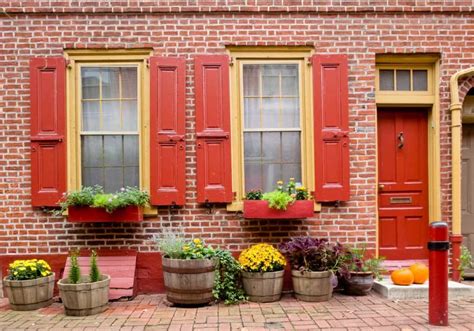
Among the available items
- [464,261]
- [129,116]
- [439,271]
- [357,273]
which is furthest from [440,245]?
[129,116]

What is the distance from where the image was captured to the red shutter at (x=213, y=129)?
588 centimetres

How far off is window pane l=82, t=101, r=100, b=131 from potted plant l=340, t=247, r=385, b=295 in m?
3.85

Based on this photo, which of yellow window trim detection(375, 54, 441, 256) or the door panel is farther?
the door panel

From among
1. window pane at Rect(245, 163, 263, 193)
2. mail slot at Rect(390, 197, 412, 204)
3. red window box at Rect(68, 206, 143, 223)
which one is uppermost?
window pane at Rect(245, 163, 263, 193)

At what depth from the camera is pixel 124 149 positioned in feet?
19.9

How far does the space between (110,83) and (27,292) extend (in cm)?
290

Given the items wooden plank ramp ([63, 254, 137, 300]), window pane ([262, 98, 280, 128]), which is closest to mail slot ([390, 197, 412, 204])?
window pane ([262, 98, 280, 128])

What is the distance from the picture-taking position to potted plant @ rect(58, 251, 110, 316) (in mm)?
4906

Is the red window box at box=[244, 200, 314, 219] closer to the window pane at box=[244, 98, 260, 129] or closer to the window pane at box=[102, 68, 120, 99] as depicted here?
the window pane at box=[244, 98, 260, 129]

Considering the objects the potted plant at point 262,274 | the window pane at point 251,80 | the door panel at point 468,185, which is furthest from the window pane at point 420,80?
the potted plant at point 262,274

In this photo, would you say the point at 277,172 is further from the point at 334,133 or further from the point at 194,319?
the point at 194,319

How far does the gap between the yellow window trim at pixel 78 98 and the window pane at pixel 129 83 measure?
3.5 inches

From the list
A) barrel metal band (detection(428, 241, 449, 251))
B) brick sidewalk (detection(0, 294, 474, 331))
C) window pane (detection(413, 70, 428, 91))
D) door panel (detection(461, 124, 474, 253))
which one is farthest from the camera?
door panel (detection(461, 124, 474, 253))

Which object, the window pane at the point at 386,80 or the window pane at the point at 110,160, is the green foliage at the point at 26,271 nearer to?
the window pane at the point at 110,160
